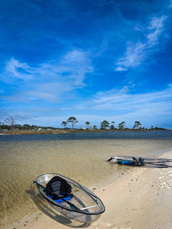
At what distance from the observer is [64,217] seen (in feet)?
15.7

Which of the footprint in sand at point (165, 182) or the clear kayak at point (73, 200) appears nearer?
the clear kayak at point (73, 200)

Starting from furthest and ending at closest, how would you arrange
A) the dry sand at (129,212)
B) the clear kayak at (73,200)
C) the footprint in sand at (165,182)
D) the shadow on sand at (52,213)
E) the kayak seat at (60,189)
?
the footprint in sand at (165,182), the kayak seat at (60,189), the clear kayak at (73,200), the shadow on sand at (52,213), the dry sand at (129,212)

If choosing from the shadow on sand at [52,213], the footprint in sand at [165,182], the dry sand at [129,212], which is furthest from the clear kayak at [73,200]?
the footprint in sand at [165,182]

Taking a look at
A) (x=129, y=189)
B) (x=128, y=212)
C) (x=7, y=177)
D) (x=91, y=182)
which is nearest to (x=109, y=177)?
(x=91, y=182)

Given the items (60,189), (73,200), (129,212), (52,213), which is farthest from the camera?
(60,189)

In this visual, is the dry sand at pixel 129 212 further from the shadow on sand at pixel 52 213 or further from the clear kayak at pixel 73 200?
the clear kayak at pixel 73 200

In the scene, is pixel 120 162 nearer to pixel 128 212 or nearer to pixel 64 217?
pixel 128 212

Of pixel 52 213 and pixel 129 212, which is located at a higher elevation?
pixel 129 212

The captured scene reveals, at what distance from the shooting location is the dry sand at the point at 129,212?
14.0 feet

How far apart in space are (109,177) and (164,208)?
4538 mm

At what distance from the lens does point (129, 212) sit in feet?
16.1

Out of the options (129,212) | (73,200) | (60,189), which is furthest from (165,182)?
(60,189)

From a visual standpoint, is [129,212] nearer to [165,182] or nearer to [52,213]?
[52,213]

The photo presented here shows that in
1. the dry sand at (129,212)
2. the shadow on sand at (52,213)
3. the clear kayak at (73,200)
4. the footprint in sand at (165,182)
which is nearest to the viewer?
the dry sand at (129,212)
